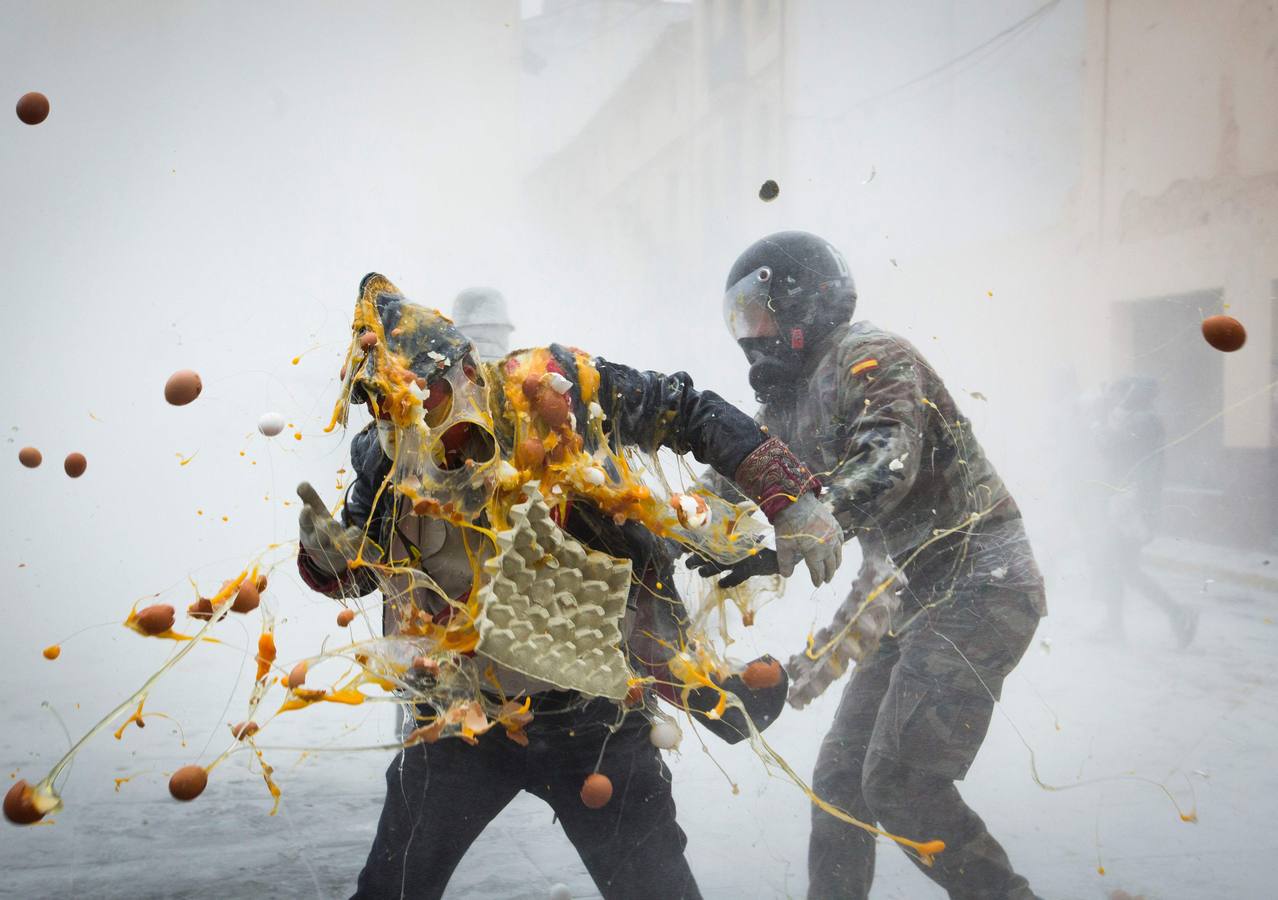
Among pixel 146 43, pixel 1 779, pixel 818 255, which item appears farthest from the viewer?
pixel 1 779

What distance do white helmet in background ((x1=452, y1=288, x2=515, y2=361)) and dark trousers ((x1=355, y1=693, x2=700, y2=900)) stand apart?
86 cm

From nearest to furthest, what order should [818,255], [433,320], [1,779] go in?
[433,320] → [818,255] → [1,779]

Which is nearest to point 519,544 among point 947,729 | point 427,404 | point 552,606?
point 552,606

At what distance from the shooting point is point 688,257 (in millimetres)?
2111

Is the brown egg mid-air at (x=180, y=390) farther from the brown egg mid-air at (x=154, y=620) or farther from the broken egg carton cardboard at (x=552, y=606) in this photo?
the broken egg carton cardboard at (x=552, y=606)

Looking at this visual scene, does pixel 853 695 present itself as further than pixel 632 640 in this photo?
Yes

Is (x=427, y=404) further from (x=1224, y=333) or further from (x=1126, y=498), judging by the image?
(x=1126, y=498)

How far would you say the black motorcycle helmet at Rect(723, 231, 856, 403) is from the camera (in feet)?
5.27

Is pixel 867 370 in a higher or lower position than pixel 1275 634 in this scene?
higher

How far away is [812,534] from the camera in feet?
4.09

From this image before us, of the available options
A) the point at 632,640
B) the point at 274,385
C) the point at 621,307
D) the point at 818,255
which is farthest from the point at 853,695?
the point at 274,385

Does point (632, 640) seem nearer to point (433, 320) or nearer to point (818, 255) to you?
point (433, 320)

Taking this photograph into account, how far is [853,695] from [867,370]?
2.10 ft

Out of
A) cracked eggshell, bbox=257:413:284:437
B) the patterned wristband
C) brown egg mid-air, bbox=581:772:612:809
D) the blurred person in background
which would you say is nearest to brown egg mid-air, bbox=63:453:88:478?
cracked eggshell, bbox=257:413:284:437
